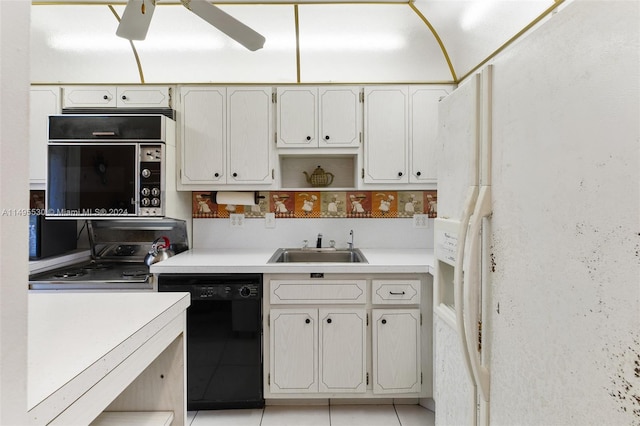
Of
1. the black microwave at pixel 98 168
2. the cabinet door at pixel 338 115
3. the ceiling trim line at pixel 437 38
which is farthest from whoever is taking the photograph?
the cabinet door at pixel 338 115

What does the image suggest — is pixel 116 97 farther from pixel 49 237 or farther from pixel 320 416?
pixel 320 416

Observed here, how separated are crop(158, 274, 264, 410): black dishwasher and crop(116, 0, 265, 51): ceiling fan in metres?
1.30

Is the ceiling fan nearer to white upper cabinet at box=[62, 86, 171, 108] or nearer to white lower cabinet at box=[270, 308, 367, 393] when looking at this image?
white upper cabinet at box=[62, 86, 171, 108]

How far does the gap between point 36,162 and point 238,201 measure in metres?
1.43

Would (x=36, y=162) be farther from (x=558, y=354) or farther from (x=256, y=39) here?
(x=558, y=354)

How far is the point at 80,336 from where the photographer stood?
792 millimetres

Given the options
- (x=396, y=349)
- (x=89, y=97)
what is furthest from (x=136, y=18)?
(x=396, y=349)

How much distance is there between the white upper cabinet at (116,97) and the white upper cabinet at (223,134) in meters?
0.16

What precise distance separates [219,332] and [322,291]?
26.4 inches

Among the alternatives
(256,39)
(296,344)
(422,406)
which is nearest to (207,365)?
(296,344)

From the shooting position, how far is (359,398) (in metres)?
2.26

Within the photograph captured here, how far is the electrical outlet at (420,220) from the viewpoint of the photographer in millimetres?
2828

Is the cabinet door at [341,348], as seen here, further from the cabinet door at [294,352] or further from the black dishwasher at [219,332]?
the black dishwasher at [219,332]

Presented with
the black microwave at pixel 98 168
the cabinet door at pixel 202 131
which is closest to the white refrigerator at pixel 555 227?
the cabinet door at pixel 202 131
